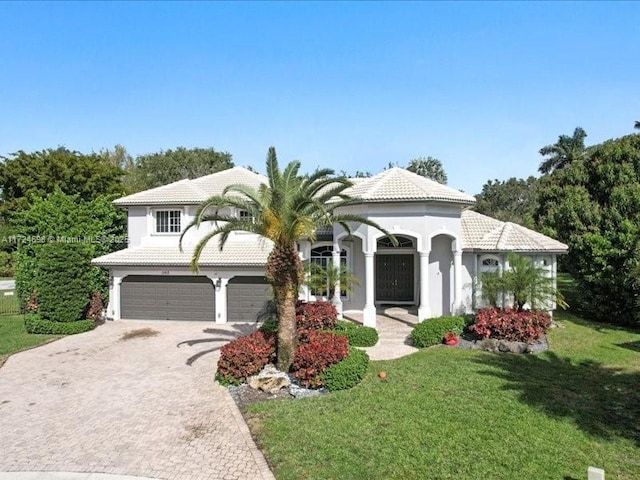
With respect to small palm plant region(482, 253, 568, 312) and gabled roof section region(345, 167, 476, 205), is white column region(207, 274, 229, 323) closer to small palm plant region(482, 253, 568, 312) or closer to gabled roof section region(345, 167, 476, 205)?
gabled roof section region(345, 167, 476, 205)

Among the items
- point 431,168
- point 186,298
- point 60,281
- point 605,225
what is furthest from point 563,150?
point 60,281

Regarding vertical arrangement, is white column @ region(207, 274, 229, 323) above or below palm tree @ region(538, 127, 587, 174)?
below

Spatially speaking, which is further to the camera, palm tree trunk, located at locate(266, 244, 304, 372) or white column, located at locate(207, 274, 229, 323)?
white column, located at locate(207, 274, 229, 323)

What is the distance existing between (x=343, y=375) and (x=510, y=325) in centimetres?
773

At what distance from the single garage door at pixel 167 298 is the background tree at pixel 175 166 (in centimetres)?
3438

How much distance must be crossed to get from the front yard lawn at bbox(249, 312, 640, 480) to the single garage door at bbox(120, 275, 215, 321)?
434 inches

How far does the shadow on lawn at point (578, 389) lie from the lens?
9.43 metres

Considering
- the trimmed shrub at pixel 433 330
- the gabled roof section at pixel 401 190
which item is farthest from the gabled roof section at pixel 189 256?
the trimmed shrub at pixel 433 330

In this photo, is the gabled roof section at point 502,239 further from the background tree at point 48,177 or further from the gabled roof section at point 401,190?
the background tree at point 48,177

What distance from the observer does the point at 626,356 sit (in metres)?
15.2

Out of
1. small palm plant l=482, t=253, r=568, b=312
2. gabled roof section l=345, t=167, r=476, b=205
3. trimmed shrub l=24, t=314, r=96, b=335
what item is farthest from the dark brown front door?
trimmed shrub l=24, t=314, r=96, b=335

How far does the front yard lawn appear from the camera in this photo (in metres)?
7.54

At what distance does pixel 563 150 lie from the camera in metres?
45.6

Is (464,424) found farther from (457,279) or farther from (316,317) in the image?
(457,279)
